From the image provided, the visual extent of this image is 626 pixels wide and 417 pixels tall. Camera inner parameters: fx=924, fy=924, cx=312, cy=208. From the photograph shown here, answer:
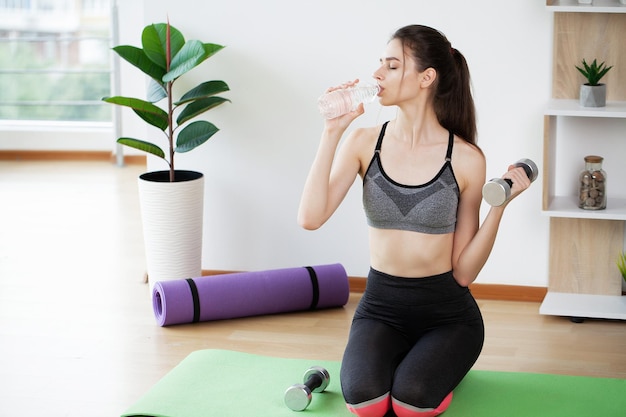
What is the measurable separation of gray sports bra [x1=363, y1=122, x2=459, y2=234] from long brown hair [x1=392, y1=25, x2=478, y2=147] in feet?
0.26

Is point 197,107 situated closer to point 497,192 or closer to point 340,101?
point 340,101

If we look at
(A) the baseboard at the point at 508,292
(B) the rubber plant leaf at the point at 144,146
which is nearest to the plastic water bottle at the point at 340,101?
(B) the rubber plant leaf at the point at 144,146

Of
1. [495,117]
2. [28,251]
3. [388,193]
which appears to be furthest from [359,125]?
[28,251]

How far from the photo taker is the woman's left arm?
7.96 ft

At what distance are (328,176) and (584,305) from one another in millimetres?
1312

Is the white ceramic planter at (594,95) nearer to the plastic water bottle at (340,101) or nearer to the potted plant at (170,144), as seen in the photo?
the plastic water bottle at (340,101)

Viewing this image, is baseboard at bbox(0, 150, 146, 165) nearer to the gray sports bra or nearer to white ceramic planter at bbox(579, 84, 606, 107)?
white ceramic planter at bbox(579, 84, 606, 107)

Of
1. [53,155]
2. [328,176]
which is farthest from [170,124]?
[53,155]

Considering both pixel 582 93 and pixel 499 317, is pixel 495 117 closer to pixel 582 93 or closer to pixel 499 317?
pixel 582 93

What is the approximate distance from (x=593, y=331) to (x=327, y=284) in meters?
0.93

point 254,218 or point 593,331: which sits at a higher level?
point 254,218

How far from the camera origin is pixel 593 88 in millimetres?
3131

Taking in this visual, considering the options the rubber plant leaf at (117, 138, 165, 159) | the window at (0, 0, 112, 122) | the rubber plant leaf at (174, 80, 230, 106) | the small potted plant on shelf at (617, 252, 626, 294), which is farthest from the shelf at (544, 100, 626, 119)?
the window at (0, 0, 112, 122)

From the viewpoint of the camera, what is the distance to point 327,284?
334cm
